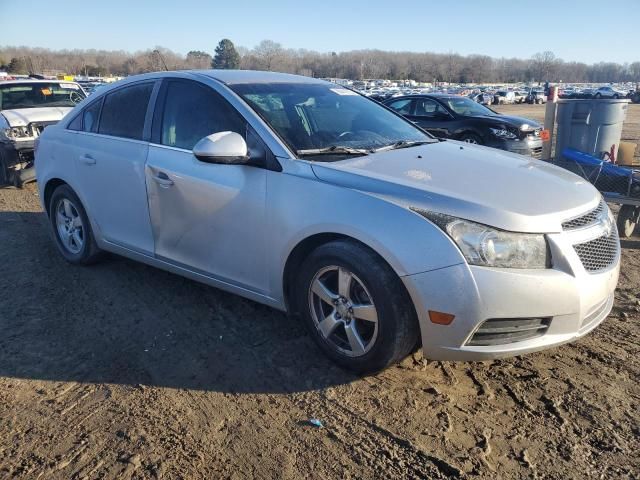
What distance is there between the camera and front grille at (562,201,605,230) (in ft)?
9.52

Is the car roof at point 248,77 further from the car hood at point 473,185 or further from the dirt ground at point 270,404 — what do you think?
the dirt ground at point 270,404

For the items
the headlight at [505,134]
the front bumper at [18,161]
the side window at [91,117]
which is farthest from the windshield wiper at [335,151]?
the headlight at [505,134]

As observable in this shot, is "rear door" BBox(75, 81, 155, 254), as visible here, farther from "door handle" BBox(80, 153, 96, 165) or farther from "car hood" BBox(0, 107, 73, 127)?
"car hood" BBox(0, 107, 73, 127)

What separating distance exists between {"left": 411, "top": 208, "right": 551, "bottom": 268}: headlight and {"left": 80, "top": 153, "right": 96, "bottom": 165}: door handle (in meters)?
3.03

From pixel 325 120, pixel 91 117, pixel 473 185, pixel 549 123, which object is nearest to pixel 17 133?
pixel 91 117

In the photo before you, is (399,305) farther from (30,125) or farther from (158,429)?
(30,125)

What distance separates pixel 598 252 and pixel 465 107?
9.85m

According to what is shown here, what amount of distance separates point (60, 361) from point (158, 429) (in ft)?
3.49

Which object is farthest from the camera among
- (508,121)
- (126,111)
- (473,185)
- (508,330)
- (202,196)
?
(508,121)

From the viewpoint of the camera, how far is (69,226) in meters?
5.07

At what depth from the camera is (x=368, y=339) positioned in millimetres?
3100

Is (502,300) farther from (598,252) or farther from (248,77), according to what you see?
(248,77)

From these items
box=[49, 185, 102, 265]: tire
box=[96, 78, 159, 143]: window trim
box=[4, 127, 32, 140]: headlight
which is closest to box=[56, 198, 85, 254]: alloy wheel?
box=[49, 185, 102, 265]: tire

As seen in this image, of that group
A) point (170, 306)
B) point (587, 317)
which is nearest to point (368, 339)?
point (587, 317)
